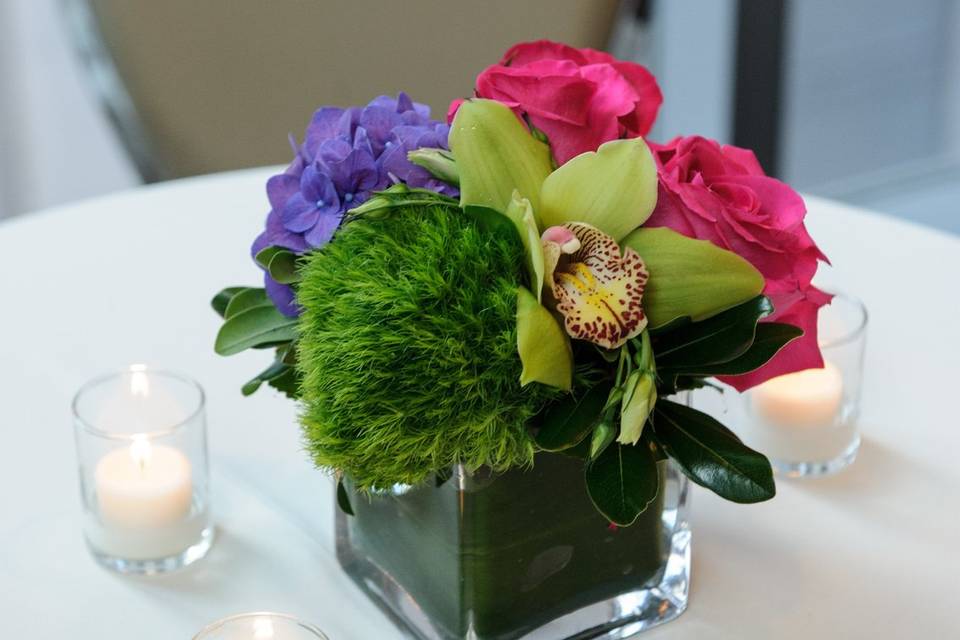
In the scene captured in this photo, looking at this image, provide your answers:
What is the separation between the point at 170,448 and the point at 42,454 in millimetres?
132

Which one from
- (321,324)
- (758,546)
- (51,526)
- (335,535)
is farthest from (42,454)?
(758,546)

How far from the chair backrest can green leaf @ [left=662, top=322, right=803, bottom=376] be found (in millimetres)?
1053

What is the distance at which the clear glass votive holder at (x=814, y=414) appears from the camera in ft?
2.74

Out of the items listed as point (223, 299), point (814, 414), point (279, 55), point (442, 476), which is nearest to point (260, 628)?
point (442, 476)

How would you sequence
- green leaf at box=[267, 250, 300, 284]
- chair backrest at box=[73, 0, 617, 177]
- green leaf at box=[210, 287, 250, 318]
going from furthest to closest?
chair backrest at box=[73, 0, 617, 177]
green leaf at box=[210, 287, 250, 318]
green leaf at box=[267, 250, 300, 284]

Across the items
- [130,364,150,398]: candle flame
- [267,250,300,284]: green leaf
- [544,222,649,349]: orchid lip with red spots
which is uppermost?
[544,222,649,349]: orchid lip with red spots

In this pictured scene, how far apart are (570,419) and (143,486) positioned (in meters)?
0.29

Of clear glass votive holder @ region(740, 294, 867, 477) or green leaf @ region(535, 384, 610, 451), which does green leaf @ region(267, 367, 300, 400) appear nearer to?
green leaf @ region(535, 384, 610, 451)

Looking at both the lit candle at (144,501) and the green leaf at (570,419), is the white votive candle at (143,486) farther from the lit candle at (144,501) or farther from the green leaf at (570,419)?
the green leaf at (570,419)

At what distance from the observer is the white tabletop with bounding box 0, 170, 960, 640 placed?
2.38ft

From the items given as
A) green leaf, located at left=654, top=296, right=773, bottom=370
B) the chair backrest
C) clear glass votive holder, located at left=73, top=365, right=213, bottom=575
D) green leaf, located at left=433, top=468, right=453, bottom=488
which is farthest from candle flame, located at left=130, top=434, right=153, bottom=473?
the chair backrest

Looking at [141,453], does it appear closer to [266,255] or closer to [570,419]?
[266,255]

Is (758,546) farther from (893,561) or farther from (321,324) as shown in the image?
(321,324)

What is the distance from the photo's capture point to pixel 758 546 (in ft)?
2.54
